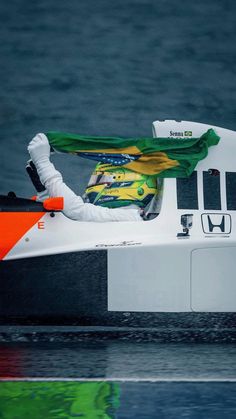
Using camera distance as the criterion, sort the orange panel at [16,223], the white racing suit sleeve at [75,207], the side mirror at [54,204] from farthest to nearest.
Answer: the white racing suit sleeve at [75,207], the orange panel at [16,223], the side mirror at [54,204]

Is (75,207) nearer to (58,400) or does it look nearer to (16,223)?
(16,223)

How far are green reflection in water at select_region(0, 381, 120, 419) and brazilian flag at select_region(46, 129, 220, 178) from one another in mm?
2860

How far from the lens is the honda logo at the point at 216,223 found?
8.82 metres

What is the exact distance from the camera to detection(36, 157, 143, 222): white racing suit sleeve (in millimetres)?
8844

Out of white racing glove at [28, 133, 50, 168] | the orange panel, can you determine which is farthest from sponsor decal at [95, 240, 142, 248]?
white racing glove at [28, 133, 50, 168]

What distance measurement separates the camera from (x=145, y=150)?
8.98m

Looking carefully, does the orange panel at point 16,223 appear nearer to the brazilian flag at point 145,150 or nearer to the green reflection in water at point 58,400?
the brazilian flag at point 145,150

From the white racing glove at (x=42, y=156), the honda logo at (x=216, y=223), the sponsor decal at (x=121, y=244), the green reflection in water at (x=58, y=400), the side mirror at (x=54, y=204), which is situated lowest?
the green reflection in water at (x=58, y=400)

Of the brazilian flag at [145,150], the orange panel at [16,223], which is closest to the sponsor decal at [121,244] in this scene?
the orange panel at [16,223]

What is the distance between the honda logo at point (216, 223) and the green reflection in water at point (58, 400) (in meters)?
2.62

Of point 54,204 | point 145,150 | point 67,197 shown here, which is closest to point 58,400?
point 54,204

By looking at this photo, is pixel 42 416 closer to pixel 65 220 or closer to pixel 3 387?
pixel 3 387

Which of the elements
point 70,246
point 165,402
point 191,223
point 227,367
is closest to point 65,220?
point 70,246

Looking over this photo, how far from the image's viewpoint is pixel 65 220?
8781 mm
